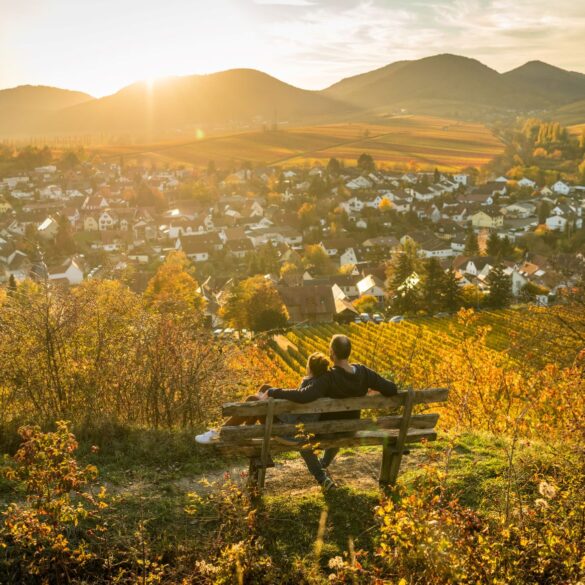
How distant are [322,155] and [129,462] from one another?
5980 inches

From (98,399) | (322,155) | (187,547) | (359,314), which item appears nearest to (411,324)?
(359,314)

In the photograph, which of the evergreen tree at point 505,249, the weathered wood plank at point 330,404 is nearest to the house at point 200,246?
the evergreen tree at point 505,249

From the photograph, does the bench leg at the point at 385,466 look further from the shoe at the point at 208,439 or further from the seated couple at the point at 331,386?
the shoe at the point at 208,439

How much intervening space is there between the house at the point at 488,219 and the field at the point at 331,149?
167 feet

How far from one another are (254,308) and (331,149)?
131213 mm

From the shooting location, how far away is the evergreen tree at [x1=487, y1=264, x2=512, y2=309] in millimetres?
44438

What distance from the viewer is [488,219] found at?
87562 mm

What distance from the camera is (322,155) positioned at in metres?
153

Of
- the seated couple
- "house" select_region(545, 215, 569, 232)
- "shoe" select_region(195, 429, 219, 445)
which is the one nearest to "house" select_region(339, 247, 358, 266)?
"house" select_region(545, 215, 569, 232)

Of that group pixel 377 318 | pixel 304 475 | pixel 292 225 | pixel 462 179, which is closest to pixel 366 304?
pixel 377 318

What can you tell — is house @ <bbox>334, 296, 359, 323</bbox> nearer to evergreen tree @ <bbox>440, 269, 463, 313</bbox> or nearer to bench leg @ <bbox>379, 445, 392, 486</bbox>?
evergreen tree @ <bbox>440, 269, 463, 313</bbox>

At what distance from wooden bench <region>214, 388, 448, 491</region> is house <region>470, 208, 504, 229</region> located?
283 feet

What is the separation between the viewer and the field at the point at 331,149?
5728 inches

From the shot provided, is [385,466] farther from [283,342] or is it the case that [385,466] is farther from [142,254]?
[142,254]
